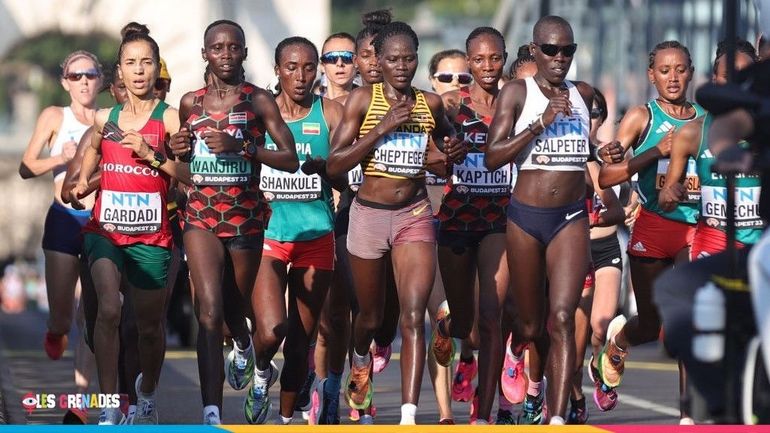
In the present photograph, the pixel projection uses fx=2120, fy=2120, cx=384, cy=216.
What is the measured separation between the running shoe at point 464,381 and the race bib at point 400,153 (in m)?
2.05

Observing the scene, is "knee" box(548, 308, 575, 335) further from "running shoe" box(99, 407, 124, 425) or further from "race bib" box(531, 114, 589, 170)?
"running shoe" box(99, 407, 124, 425)

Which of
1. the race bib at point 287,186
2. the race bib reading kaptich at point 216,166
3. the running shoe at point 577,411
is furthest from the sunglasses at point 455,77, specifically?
the race bib reading kaptich at point 216,166

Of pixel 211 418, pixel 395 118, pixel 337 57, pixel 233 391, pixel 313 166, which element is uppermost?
pixel 337 57

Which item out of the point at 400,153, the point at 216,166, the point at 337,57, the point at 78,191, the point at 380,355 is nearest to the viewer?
the point at 216,166

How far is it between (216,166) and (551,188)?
5.83 feet

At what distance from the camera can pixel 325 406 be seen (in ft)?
40.8

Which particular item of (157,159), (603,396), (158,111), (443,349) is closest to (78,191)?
(158,111)

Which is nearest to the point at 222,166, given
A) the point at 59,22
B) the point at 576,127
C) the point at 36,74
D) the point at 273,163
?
the point at 273,163

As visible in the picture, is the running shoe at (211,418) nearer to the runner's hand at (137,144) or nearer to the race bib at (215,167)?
the race bib at (215,167)

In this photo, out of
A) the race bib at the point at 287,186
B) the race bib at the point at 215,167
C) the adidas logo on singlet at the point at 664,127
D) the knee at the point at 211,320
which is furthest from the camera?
the adidas logo on singlet at the point at 664,127

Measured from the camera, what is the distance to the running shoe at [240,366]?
1214cm

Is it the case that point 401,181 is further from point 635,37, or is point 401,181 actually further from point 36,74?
point 36,74

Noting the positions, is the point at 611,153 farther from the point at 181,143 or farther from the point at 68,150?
the point at 68,150

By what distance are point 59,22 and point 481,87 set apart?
135 feet
